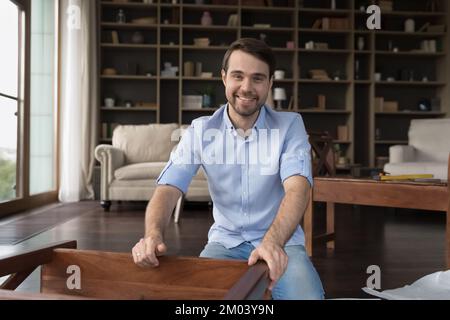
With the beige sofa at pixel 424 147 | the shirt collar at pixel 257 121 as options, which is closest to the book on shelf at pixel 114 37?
the beige sofa at pixel 424 147

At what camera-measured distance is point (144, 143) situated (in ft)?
17.8

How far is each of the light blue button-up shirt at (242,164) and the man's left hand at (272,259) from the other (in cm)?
45

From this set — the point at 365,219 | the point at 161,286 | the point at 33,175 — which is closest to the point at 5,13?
the point at 33,175

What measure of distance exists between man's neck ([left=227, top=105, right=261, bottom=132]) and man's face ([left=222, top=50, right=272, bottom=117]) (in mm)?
57

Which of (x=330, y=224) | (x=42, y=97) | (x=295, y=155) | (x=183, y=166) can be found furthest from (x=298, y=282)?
(x=42, y=97)

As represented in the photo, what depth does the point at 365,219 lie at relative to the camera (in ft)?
14.0

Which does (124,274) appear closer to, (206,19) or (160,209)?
(160,209)

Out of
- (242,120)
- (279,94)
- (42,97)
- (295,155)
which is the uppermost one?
(279,94)

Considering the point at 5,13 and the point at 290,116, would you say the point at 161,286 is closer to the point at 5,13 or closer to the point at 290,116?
the point at 290,116

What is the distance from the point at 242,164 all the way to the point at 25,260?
0.64 metres

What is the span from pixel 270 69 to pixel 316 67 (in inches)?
231

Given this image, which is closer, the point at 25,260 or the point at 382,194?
the point at 25,260

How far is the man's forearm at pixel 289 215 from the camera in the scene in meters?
1.07

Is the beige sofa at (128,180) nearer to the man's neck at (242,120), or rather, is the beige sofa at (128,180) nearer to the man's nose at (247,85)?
the man's neck at (242,120)
